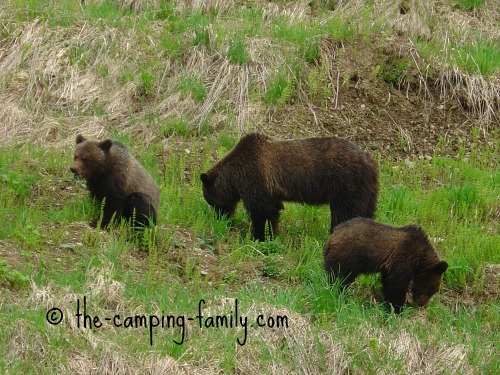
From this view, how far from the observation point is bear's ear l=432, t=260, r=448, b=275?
898 cm

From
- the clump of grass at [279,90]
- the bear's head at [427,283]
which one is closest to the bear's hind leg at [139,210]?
the bear's head at [427,283]

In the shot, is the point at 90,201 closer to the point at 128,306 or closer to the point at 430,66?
the point at 128,306

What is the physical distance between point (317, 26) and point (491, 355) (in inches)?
297

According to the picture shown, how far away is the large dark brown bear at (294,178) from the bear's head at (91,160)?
4.62 feet

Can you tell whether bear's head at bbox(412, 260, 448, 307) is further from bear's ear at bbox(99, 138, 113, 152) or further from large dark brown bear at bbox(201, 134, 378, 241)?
bear's ear at bbox(99, 138, 113, 152)

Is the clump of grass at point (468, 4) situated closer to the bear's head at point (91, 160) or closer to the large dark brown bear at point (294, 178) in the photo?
the large dark brown bear at point (294, 178)

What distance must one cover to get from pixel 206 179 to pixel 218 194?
0.23 metres

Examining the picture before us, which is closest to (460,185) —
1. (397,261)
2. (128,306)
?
(397,261)

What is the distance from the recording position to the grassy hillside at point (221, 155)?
26.3 ft

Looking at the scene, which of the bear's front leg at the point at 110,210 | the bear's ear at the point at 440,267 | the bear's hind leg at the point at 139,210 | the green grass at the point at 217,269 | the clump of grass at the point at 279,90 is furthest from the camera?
the clump of grass at the point at 279,90

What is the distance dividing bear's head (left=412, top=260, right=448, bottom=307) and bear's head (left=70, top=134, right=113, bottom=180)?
3.56 metres

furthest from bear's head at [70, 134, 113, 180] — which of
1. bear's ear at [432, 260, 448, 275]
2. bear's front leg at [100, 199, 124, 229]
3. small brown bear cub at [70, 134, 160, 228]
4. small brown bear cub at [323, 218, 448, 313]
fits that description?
bear's ear at [432, 260, 448, 275]

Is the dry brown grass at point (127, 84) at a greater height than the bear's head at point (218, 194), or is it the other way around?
the dry brown grass at point (127, 84)

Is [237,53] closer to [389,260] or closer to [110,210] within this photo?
[110,210]
